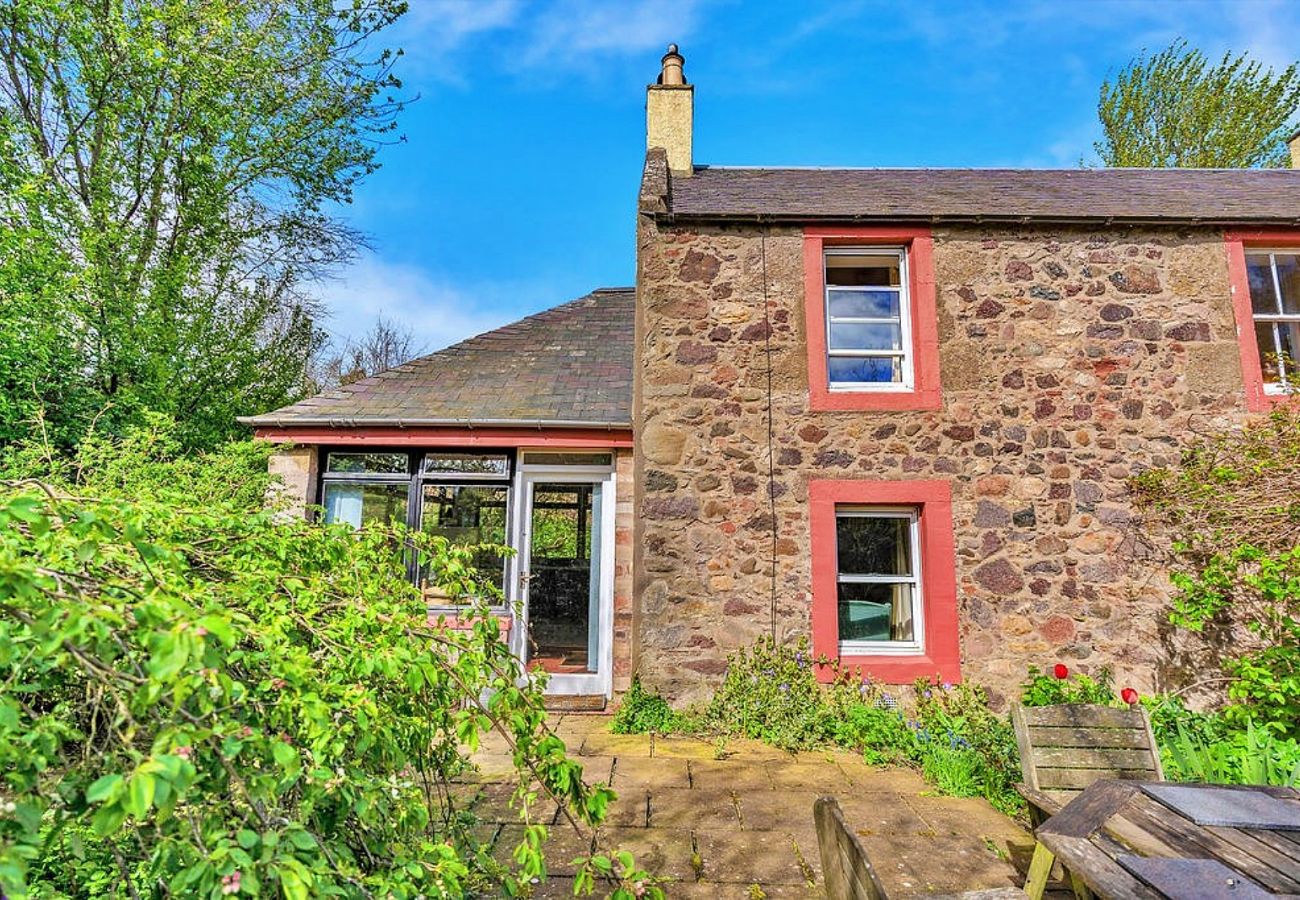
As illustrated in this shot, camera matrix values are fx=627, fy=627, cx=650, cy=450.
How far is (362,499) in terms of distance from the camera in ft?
25.1

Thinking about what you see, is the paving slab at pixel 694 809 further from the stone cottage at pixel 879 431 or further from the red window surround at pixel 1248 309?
the red window surround at pixel 1248 309

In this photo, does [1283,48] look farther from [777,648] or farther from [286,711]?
[286,711]

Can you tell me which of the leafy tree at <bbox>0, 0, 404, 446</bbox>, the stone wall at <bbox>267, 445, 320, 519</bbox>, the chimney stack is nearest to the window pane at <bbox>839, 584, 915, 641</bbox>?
the chimney stack

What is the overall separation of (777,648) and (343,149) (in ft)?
45.5

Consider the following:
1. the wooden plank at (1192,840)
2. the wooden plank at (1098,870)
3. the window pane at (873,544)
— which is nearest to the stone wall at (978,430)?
the window pane at (873,544)

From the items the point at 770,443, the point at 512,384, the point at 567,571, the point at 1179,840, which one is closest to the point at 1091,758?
the point at 1179,840

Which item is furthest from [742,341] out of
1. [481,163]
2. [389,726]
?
[481,163]

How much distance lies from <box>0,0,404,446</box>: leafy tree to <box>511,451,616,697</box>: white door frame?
620 centimetres

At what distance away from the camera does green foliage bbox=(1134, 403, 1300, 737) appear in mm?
4934

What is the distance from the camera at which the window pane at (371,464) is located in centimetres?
764

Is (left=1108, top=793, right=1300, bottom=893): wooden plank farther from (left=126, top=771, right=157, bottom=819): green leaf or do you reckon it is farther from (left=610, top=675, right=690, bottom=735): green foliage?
(left=610, top=675, right=690, bottom=735): green foliage

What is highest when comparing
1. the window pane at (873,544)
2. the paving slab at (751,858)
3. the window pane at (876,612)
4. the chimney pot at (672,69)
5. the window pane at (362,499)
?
the chimney pot at (672,69)

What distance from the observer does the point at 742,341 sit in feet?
22.0

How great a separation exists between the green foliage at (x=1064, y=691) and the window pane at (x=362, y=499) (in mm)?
6832
